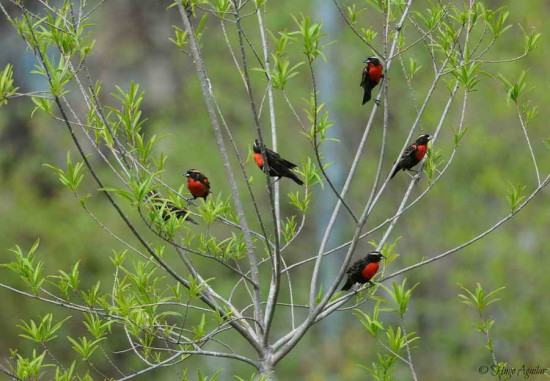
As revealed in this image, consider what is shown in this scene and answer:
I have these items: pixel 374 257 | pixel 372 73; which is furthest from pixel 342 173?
pixel 374 257

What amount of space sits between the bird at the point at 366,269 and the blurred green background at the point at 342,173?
20.4 ft

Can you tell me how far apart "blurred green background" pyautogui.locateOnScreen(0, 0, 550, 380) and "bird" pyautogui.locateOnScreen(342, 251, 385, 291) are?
20.4 feet

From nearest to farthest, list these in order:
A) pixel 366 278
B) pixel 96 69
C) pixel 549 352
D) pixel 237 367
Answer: pixel 366 278
pixel 549 352
pixel 237 367
pixel 96 69

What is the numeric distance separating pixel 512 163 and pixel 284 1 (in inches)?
223

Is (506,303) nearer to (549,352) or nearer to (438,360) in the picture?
(549,352)

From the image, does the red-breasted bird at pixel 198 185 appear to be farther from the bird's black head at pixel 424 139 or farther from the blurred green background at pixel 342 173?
the blurred green background at pixel 342 173

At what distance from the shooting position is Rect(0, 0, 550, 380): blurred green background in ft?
37.8

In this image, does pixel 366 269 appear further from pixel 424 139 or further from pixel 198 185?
pixel 198 185

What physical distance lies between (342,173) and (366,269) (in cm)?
1122

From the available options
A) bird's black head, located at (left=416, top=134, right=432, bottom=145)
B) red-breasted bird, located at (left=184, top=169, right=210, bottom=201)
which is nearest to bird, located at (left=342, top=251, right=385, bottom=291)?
bird's black head, located at (left=416, top=134, right=432, bottom=145)

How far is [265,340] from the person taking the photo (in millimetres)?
3756

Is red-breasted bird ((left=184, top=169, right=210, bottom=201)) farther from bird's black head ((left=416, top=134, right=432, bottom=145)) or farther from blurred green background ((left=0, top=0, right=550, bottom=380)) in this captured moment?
blurred green background ((left=0, top=0, right=550, bottom=380))

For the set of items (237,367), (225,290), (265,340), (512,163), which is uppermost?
(265,340)

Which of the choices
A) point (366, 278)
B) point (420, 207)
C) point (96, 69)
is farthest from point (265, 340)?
point (96, 69)
